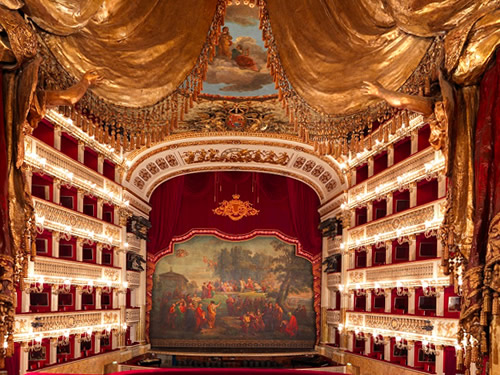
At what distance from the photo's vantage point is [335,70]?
5934 millimetres

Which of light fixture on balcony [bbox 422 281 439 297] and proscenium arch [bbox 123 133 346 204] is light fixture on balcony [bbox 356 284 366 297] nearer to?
proscenium arch [bbox 123 133 346 204]

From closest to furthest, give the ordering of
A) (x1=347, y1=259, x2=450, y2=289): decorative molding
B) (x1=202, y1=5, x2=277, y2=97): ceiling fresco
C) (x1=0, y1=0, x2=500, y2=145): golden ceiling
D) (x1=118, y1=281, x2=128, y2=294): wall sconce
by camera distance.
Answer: (x1=0, y1=0, x2=500, y2=145): golden ceiling
(x1=202, y1=5, x2=277, y2=97): ceiling fresco
(x1=347, y1=259, x2=450, y2=289): decorative molding
(x1=118, y1=281, x2=128, y2=294): wall sconce

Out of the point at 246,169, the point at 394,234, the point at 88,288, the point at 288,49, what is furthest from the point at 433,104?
the point at 246,169

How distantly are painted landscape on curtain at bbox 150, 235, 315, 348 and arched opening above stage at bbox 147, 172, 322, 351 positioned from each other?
4cm

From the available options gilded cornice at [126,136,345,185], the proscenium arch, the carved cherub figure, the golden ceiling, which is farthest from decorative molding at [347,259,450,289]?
the carved cherub figure

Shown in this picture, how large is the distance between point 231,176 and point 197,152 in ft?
7.06

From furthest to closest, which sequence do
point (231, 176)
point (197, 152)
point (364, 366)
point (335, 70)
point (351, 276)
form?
point (231, 176) → point (197, 152) → point (351, 276) → point (364, 366) → point (335, 70)

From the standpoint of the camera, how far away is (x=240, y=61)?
43.8 ft

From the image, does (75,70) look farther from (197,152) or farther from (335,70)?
(197,152)

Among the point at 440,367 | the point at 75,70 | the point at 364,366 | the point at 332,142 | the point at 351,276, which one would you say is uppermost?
the point at 75,70

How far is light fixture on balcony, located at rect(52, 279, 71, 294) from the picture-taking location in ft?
43.9

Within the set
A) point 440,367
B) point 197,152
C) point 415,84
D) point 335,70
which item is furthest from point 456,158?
point 197,152

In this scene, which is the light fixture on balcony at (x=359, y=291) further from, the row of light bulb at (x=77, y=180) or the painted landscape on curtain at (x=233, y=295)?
the row of light bulb at (x=77, y=180)

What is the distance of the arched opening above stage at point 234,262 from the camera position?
20.8 meters
